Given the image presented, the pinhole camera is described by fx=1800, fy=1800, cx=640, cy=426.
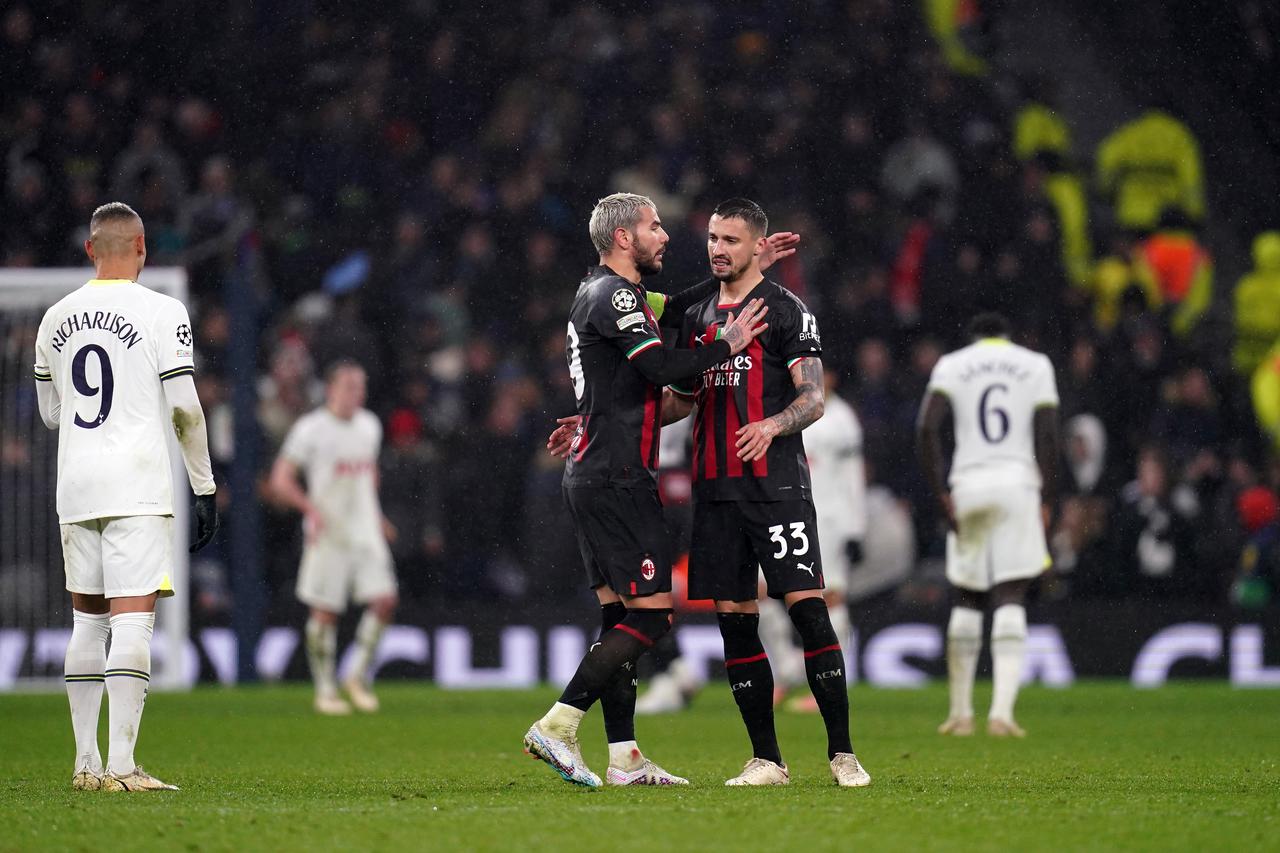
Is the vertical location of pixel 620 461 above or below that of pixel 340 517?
above

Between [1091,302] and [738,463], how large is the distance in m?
11.4

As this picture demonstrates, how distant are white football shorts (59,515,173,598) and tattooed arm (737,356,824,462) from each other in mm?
2220

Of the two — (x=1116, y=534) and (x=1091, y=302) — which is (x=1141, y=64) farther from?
(x=1116, y=534)

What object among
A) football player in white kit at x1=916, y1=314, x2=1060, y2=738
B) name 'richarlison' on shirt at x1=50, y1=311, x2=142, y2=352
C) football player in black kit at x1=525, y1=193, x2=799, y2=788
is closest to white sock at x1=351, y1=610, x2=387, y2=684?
football player in white kit at x1=916, y1=314, x2=1060, y2=738

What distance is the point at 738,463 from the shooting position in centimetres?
677

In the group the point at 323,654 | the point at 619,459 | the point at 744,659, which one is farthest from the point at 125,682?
the point at 323,654

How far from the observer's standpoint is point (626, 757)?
6.98 m

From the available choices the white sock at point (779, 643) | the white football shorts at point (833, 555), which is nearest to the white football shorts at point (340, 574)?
the white sock at point (779, 643)

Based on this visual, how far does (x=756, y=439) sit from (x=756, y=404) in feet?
0.86

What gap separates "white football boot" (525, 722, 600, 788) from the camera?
6.48 m

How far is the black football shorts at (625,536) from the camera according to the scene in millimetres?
6680

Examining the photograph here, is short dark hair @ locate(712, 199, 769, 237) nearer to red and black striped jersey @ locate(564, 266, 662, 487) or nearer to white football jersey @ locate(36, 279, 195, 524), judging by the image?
red and black striped jersey @ locate(564, 266, 662, 487)

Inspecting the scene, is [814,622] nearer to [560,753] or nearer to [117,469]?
[560,753]

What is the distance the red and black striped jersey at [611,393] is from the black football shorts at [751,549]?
1.00ft
